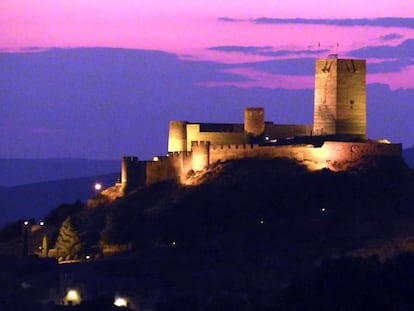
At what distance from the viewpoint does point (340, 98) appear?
106m

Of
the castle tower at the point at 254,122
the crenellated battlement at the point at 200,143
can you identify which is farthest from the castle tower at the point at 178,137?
the castle tower at the point at 254,122

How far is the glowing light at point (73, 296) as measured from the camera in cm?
8703

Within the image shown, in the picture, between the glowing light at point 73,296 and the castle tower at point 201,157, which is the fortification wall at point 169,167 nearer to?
the castle tower at point 201,157

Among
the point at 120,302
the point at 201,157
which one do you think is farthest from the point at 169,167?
the point at 120,302

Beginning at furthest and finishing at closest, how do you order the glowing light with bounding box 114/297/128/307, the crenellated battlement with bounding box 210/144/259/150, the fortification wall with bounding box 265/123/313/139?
the fortification wall with bounding box 265/123/313/139 < the crenellated battlement with bounding box 210/144/259/150 < the glowing light with bounding box 114/297/128/307

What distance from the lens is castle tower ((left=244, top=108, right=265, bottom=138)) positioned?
104625 millimetres

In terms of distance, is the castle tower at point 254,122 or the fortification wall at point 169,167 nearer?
the fortification wall at point 169,167

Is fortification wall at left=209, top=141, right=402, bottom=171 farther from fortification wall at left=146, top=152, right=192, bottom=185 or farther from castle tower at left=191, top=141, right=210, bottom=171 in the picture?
fortification wall at left=146, top=152, right=192, bottom=185

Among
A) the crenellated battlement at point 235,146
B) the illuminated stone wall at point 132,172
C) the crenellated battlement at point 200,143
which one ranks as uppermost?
the crenellated battlement at point 200,143

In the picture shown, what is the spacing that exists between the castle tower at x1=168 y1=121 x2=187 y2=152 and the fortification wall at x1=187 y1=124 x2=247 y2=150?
574 millimetres

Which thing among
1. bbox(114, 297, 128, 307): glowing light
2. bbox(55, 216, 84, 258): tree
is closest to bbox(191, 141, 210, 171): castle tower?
bbox(55, 216, 84, 258): tree

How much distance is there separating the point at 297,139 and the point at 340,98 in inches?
130

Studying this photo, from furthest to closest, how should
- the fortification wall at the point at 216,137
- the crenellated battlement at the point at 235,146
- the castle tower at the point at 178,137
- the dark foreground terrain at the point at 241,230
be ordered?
the castle tower at the point at 178,137 → the fortification wall at the point at 216,137 → the crenellated battlement at the point at 235,146 → the dark foreground terrain at the point at 241,230

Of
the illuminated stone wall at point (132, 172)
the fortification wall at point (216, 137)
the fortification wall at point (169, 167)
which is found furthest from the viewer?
the illuminated stone wall at point (132, 172)
